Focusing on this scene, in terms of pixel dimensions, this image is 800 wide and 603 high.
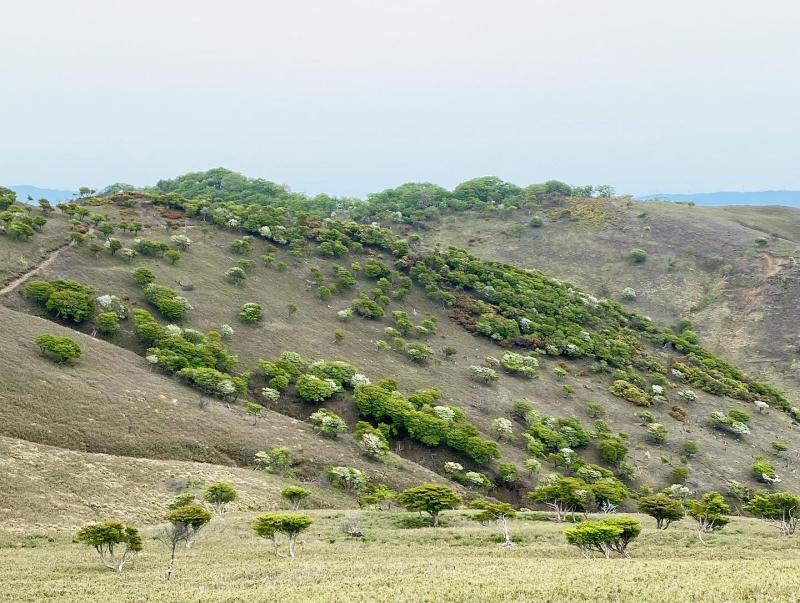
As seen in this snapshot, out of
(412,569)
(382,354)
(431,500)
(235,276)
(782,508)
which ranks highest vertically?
(235,276)

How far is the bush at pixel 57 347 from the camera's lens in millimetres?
59625

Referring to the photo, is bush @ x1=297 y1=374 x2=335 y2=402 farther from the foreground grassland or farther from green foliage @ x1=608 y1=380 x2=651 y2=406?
green foliage @ x1=608 y1=380 x2=651 y2=406

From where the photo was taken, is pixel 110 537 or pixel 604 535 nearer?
pixel 110 537

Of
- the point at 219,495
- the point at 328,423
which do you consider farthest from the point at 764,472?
the point at 219,495

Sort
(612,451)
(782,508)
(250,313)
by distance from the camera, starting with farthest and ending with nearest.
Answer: (250,313) < (612,451) < (782,508)

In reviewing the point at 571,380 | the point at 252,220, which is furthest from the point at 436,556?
the point at 252,220

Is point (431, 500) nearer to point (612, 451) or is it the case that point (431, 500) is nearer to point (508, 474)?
point (508, 474)

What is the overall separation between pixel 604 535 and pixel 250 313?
63.5 metres

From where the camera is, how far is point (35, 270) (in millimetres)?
80625

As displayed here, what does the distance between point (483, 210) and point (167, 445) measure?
143618mm

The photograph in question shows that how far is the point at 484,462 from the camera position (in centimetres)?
6800

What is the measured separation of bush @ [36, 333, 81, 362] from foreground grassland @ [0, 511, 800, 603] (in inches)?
1083

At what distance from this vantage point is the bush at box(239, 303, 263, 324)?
86.4m

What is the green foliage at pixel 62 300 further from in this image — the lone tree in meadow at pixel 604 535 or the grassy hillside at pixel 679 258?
the grassy hillside at pixel 679 258
